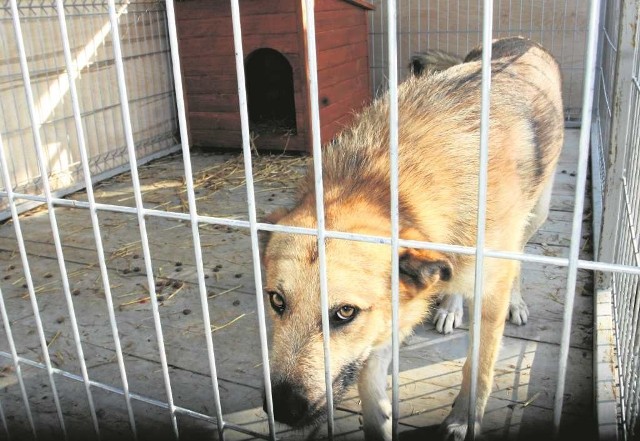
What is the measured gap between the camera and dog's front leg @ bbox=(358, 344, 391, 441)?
246 centimetres

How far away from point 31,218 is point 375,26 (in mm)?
5245

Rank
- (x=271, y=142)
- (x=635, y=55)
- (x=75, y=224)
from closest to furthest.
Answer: (x=635, y=55), (x=75, y=224), (x=271, y=142)

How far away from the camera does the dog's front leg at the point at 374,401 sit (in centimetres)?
246

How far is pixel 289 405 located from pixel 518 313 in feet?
5.70

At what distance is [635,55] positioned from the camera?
2.73 metres

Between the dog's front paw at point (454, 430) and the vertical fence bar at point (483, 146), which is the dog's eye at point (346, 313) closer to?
the vertical fence bar at point (483, 146)

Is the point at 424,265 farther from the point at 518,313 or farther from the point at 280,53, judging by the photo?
the point at 280,53

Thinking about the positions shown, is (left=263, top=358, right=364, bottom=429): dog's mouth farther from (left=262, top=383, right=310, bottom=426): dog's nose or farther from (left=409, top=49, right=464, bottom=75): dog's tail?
(left=409, top=49, right=464, bottom=75): dog's tail

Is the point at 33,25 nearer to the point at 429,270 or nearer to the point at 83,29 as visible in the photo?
the point at 83,29

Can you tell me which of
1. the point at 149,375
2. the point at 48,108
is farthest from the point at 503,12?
the point at 149,375

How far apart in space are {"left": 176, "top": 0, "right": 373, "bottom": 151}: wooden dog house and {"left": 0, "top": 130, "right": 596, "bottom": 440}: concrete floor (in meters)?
2.06

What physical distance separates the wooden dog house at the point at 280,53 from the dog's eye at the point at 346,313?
4.60 meters

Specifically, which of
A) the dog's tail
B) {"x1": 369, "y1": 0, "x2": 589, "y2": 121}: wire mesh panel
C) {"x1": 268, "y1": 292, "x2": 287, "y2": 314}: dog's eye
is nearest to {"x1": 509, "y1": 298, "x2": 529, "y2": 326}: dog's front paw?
{"x1": 268, "y1": 292, "x2": 287, "y2": 314}: dog's eye

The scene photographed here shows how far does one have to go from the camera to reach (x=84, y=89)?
6.17 meters
